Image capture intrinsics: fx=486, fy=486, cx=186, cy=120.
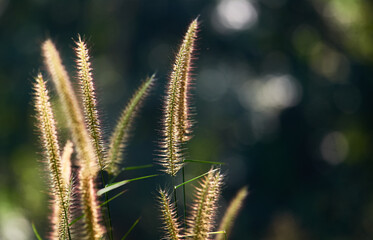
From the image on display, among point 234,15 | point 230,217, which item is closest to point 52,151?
point 230,217

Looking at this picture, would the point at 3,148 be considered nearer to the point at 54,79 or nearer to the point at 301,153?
the point at 301,153

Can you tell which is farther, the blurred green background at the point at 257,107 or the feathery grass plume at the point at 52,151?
the blurred green background at the point at 257,107

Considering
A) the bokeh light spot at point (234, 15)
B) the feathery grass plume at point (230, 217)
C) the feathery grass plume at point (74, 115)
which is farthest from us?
the bokeh light spot at point (234, 15)

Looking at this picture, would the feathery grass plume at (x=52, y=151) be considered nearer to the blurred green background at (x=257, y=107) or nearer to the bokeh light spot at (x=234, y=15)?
the blurred green background at (x=257, y=107)

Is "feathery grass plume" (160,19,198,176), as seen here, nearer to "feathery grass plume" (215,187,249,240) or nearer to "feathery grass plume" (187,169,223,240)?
"feathery grass plume" (187,169,223,240)

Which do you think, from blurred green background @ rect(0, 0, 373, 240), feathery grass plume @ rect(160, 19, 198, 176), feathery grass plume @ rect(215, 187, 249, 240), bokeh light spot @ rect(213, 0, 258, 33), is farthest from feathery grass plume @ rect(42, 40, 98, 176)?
bokeh light spot @ rect(213, 0, 258, 33)

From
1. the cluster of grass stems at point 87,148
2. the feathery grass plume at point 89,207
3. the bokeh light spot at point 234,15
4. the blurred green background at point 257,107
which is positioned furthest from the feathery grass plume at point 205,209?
the bokeh light spot at point 234,15

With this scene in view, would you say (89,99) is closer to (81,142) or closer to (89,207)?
(81,142)
